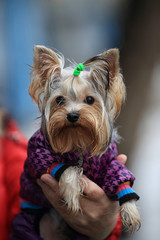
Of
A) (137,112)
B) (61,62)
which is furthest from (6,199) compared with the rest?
(137,112)

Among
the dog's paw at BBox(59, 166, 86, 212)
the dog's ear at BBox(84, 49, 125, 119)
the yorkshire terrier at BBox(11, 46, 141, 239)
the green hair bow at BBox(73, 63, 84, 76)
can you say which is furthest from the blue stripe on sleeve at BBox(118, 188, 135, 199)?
the green hair bow at BBox(73, 63, 84, 76)

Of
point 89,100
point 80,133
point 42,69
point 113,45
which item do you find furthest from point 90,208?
point 113,45

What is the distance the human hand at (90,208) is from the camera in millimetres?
876

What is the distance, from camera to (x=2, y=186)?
1358 millimetres

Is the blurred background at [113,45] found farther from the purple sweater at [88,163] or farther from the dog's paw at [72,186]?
the dog's paw at [72,186]

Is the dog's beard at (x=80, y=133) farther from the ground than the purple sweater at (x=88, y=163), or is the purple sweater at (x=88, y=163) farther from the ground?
the dog's beard at (x=80, y=133)

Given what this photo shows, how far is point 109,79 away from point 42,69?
224 millimetres

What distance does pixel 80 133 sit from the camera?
0.86m

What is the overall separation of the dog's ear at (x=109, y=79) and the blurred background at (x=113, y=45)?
286 millimetres

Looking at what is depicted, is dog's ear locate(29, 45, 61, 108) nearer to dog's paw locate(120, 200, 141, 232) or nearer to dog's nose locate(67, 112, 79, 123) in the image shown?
dog's nose locate(67, 112, 79, 123)

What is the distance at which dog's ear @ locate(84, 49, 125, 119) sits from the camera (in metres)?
0.84

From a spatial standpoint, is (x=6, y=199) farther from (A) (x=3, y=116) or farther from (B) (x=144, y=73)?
(B) (x=144, y=73)

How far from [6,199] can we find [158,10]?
2170 millimetres

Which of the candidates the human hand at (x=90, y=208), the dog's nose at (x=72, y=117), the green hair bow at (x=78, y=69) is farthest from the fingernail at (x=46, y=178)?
the green hair bow at (x=78, y=69)
